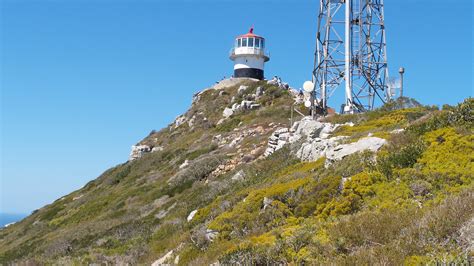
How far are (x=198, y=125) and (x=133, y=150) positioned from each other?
30.0ft

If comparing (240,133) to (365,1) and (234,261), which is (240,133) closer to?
(365,1)

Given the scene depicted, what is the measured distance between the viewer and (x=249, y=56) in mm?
58438

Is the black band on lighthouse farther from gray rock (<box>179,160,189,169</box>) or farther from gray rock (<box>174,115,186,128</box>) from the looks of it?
gray rock (<box>179,160,189,169</box>)

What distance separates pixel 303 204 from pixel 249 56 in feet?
154

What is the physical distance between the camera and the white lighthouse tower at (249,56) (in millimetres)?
58031

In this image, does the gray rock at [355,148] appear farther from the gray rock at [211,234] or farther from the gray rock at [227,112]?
the gray rock at [227,112]

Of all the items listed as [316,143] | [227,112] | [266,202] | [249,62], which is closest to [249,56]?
[249,62]

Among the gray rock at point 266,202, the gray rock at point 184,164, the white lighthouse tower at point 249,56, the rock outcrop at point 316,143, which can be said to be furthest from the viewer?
the white lighthouse tower at point 249,56

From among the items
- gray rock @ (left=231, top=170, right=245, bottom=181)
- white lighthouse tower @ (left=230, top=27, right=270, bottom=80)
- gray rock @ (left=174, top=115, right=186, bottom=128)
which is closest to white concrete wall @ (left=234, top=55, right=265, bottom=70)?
white lighthouse tower @ (left=230, top=27, right=270, bottom=80)

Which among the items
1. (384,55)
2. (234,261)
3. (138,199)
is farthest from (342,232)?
(384,55)

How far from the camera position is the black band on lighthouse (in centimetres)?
5866

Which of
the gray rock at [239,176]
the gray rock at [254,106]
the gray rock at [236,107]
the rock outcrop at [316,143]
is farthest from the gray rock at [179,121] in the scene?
the gray rock at [239,176]

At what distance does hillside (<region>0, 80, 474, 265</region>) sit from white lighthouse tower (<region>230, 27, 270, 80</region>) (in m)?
23.8

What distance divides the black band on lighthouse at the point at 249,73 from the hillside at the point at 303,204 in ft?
77.7
